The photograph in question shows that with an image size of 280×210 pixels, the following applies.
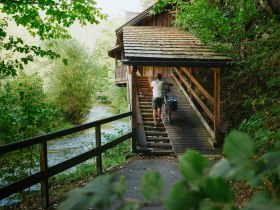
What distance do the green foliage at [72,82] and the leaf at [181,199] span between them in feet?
78.0

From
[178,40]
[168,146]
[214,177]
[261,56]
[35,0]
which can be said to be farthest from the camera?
[178,40]

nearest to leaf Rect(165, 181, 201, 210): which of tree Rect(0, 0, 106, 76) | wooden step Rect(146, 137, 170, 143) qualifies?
tree Rect(0, 0, 106, 76)

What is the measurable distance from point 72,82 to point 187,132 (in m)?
16.6

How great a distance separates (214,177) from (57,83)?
80.9 ft

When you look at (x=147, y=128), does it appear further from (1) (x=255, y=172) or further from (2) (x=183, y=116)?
(1) (x=255, y=172)

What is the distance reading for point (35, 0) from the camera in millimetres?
6578

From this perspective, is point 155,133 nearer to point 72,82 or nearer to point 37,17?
point 37,17

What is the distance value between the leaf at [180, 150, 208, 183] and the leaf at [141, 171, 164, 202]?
0.21ft

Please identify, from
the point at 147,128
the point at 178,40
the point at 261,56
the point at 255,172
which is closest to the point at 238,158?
the point at 255,172

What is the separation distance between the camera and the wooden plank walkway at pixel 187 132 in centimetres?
866

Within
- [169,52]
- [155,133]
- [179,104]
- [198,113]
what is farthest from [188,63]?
[179,104]

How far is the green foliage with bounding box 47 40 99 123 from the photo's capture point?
79.4 ft

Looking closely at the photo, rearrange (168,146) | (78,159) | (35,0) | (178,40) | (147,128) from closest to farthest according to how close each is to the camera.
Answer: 1. (78,159)
2. (35,0)
3. (168,146)
4. (147,128)
5. (178,40)

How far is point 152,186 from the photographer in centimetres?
63
